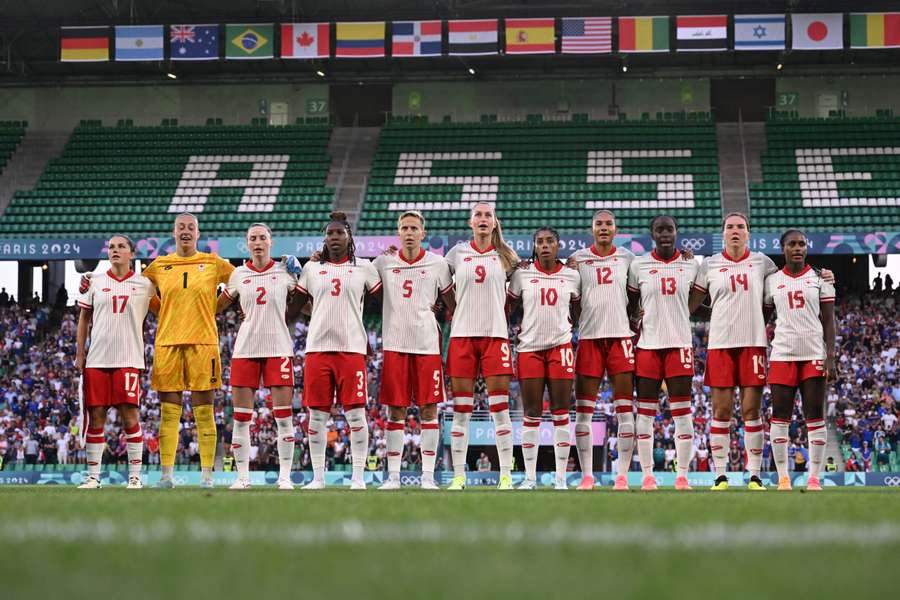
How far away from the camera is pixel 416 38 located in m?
34.5

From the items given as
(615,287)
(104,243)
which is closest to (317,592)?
(615,287)

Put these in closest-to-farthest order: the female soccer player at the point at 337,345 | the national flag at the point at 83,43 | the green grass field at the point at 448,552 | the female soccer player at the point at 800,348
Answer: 1. the green grass field at the point at 448,552
2. the female soccer player at the point at 337,345
3. the female soccer player at the point at 800,348
4. the national flag at the point at 83,43

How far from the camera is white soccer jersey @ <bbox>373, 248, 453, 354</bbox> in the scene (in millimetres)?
11742

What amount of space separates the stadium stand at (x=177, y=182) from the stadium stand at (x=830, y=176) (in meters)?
13.1

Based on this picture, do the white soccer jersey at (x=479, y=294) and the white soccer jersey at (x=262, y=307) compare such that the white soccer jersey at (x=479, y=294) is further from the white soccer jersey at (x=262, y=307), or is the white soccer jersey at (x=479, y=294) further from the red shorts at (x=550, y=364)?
the white soccer jersey at (x=262, y=307)

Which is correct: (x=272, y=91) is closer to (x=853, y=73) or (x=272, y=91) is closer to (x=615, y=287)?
(x=853, y=73)

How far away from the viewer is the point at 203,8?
36719mm

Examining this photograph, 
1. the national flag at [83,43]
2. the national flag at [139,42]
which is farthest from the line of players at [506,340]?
the national flag at [83,43]

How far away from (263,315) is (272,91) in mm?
29546

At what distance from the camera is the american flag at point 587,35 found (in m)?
33.6

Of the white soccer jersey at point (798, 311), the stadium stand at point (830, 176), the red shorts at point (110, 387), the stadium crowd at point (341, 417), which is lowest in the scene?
the stadium crowd at point (341, 417)

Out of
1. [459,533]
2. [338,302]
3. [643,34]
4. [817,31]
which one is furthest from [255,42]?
[459,533]

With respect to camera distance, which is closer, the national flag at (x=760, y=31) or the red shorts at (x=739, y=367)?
the red shorts at (x=739, y=367)

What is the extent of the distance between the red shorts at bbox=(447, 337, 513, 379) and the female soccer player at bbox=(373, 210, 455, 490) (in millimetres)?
164
